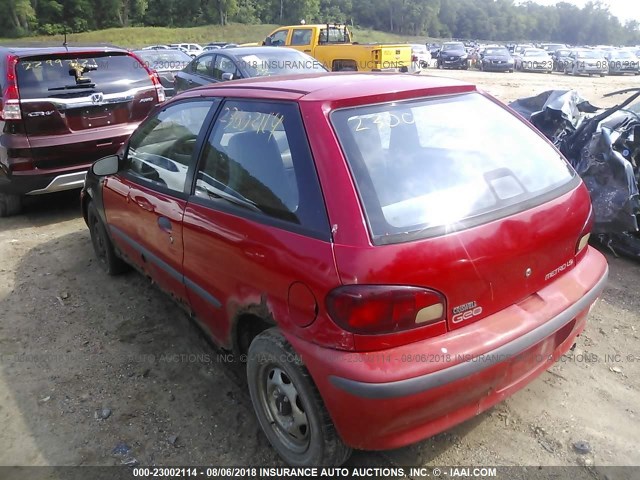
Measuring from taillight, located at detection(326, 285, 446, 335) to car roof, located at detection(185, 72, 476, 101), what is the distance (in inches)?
35.4

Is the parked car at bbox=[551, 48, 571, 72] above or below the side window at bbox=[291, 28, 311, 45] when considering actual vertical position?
below

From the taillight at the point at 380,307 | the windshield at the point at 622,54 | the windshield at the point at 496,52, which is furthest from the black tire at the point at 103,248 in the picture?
the windshield at the point at 622,54

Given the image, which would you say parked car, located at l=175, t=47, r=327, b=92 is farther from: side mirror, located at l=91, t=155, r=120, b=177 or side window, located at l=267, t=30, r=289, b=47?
side window, located at l=267, t=30, r=289, b=47

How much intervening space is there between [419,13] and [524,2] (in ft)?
146

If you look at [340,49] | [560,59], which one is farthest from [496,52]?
[340,49]

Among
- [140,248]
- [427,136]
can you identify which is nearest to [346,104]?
[427,136]

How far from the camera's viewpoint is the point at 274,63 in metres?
8.99

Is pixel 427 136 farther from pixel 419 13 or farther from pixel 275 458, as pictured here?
pixel 419 13

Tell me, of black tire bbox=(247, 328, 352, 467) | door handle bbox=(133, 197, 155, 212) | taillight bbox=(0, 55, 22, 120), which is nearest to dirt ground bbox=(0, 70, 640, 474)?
black tire bbox=(247, 328, 352, 467)

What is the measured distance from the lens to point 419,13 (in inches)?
3984

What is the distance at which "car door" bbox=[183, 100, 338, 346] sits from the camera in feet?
6.87

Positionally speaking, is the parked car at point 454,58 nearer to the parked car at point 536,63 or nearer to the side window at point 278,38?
the parked car at point 536,63

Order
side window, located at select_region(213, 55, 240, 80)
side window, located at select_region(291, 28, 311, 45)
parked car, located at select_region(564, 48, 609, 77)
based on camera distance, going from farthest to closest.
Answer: parked car, located at select_region(564, 48, 609, 77) < side window, located at select_region(291, 28, 311, 45) < side window, located at select_region(213, 55, 240, 80)

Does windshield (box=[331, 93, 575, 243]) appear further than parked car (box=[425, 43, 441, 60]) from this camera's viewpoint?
No
